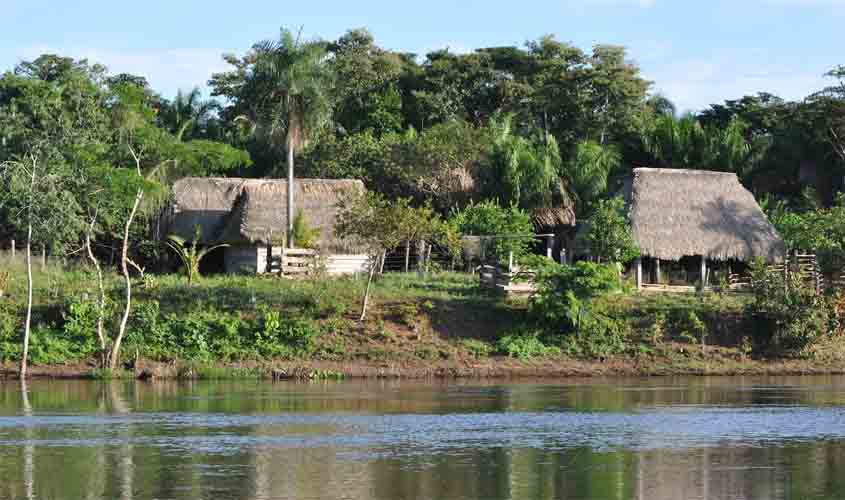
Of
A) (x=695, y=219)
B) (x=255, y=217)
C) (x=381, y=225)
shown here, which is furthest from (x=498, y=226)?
(x=381, y=225)

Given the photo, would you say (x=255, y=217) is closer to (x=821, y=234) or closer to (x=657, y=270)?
(x=657, y=270)

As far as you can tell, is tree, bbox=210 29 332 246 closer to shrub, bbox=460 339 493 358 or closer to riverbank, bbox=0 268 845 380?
riverbank, bbox=0 268 845 380

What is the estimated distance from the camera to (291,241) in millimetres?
46219

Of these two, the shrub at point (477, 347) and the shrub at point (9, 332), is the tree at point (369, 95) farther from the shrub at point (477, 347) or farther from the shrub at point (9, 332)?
the shrub at point (9, 332)

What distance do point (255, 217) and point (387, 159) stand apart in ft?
25.2

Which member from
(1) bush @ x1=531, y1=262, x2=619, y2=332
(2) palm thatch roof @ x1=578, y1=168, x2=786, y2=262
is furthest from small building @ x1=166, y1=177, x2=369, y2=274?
(1) bush @ x1=531, y1=262, x2=619, y2=332

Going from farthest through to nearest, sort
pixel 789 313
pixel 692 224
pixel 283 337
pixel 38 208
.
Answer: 1. pixel 692 224
2. pixel 789 313
3. pixel 283 337
4. pixel 38 208

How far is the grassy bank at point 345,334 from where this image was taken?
1452 inches

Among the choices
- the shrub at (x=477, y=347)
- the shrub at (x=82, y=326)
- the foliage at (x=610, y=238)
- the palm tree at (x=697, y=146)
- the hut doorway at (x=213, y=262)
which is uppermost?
the palm tree at (x=697, y=146)

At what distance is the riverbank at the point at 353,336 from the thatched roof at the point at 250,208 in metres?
5.50

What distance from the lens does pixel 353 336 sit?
3872 centimetres

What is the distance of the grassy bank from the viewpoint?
36875 millimetres

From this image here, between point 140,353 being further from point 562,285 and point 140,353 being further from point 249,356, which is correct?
point 562,285

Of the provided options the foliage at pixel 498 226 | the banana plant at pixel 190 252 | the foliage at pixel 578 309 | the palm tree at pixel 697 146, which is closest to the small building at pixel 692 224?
the foliage at pixel 498 226
